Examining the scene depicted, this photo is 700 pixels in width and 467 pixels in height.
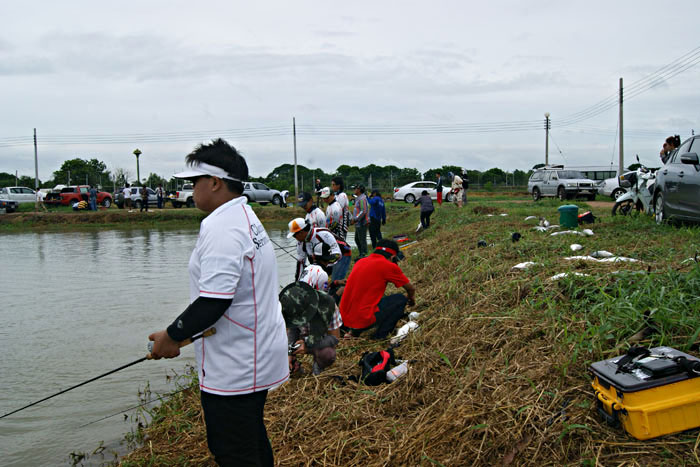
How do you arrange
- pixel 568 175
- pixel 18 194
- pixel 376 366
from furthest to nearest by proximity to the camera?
pixel 18 194 < pixel 568 175 < pixel 376 366

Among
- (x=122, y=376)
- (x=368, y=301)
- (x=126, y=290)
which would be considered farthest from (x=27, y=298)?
(x=368, y=301)

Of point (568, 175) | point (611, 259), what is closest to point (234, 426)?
point (611, 259)

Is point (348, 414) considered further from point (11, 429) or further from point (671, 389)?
point (11, 429)

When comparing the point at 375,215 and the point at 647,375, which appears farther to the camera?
the point at 375,215

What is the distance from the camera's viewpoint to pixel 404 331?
5.86 meters

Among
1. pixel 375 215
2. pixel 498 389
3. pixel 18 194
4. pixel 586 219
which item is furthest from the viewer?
pixel 18 194

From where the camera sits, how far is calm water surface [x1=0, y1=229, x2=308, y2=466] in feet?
16.9

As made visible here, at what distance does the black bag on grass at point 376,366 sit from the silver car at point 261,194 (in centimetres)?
2936

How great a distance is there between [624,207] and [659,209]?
2.97m

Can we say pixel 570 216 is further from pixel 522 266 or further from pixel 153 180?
pixel 153 180

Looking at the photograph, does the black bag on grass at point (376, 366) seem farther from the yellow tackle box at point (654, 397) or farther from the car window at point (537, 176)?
the car window at point (537, 176)

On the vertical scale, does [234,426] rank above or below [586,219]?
below

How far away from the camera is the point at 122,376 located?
6582mm

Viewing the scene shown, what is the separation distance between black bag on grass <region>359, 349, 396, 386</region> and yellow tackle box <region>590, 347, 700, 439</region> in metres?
1.90
